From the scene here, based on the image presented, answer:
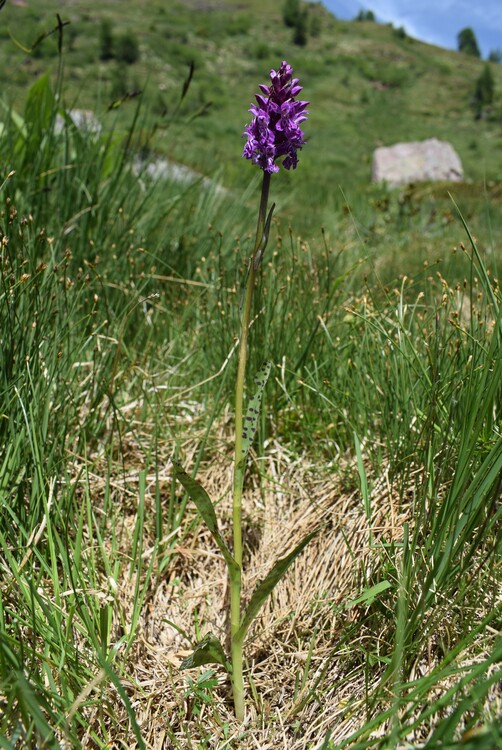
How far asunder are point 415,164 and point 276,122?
12645 mm

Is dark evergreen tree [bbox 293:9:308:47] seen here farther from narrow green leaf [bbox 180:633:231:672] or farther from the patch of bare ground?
narrow green leaf [bbox 180:633:231:672]

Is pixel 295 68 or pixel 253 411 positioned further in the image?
pixel 295 68

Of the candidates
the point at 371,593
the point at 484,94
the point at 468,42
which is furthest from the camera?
the point at 468,42

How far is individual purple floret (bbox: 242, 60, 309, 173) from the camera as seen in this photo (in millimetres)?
1010

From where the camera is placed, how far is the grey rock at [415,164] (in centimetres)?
1194

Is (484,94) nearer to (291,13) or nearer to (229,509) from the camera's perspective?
(291,13)

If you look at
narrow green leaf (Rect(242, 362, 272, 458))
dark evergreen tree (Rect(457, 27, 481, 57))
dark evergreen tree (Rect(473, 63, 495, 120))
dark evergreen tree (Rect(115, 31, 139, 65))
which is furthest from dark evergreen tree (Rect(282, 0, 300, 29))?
narrow green leaf (Rect(242, 362, 272, 458))

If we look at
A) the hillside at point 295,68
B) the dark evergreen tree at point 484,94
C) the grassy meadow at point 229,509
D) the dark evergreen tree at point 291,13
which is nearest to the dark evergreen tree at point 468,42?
the hillside at point 295,68

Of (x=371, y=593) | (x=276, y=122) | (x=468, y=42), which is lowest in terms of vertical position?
(x=371, y=593)

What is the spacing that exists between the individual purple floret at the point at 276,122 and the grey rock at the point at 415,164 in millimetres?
11517

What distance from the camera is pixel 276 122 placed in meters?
1.03

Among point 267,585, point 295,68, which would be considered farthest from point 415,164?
point 295,68

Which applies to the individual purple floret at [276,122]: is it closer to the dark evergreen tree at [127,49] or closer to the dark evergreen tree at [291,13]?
the dark evergreen tree at [127,49]

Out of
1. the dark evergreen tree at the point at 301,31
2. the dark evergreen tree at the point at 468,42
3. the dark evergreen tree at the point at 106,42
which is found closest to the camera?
the dark evergreen tree at the point at 106,42
